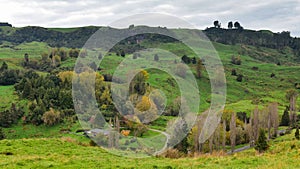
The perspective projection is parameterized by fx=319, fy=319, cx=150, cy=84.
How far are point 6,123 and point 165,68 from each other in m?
109

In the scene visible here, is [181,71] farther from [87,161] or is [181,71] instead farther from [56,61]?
[87,161]

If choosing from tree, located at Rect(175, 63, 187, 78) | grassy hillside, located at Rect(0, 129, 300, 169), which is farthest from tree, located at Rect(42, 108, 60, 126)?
tree, located at Rect(175, 63, 187, 78)

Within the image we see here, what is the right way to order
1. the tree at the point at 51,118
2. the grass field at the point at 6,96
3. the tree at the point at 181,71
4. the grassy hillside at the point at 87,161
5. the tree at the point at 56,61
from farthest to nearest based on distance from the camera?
1. the tree at the point at 56,61
2. the tree at the point at 181,71
3. the grass field at the point at 6,96
4. the tree at the point at 51,118
5. the grassy hillside at the point at 87,161

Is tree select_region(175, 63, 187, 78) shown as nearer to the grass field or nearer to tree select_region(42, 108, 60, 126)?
tree select_region(42, 108, 60, 126)

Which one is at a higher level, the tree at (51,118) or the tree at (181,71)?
the tree at (181,71)

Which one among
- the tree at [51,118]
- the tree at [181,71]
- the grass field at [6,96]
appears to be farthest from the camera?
the tree at [181,71]

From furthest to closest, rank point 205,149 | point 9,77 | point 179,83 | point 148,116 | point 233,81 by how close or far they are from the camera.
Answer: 1. point 233,81
2. point 179,83
3. point 9,77
4. point 148,116
5. point 205,149

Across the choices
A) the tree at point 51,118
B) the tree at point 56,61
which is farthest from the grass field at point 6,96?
the tree at point 56,61

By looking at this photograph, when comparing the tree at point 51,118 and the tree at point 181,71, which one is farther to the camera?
the tree at point 181,71

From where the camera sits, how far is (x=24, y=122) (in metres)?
111

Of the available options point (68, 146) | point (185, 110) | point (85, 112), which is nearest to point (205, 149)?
point (185, 110)

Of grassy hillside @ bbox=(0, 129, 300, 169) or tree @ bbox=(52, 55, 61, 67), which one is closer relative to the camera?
grassy hillside @ bbox=(0, 129, 300, 169)

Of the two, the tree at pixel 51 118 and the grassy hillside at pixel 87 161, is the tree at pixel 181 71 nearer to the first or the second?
the tree at pixel 51 118

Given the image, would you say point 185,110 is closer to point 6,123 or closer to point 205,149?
point 205,149
